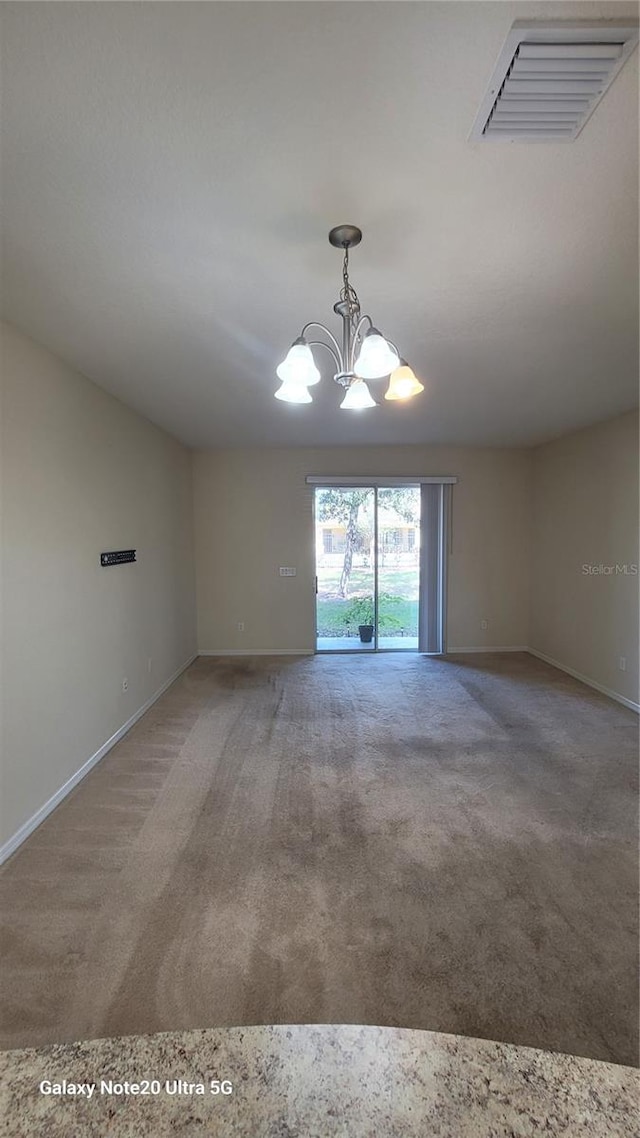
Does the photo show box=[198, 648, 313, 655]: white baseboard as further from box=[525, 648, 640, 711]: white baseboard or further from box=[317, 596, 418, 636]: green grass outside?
box=[525, 648, 640, 711]: white baseboard

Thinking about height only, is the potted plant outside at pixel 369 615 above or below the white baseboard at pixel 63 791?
above

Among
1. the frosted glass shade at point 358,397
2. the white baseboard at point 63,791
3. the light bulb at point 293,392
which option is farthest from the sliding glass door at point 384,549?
the light bulb at point 293,392

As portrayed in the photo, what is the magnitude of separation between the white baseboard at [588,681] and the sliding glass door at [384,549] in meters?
1.19

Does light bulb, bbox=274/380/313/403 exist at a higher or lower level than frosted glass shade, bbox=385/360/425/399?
lower

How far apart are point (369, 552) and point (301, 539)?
89cm

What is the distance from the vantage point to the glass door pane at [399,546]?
566 centimetres

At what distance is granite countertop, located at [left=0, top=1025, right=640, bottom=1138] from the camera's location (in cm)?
85

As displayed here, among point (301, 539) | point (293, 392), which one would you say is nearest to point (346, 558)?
point (301, 539)

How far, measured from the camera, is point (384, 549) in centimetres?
568

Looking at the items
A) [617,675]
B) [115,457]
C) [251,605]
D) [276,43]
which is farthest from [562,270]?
[251,605]

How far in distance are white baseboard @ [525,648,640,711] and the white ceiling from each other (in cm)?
294

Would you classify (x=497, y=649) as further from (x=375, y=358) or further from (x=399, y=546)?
(x=375, y=358)

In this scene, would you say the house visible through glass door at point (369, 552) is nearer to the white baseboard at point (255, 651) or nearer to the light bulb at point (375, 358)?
the white baseboard at point (255, 651)

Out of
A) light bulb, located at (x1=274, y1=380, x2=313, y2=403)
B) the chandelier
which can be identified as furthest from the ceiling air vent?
light bulb, located at (x1=274, y1=380, x2=313, y2=403)
